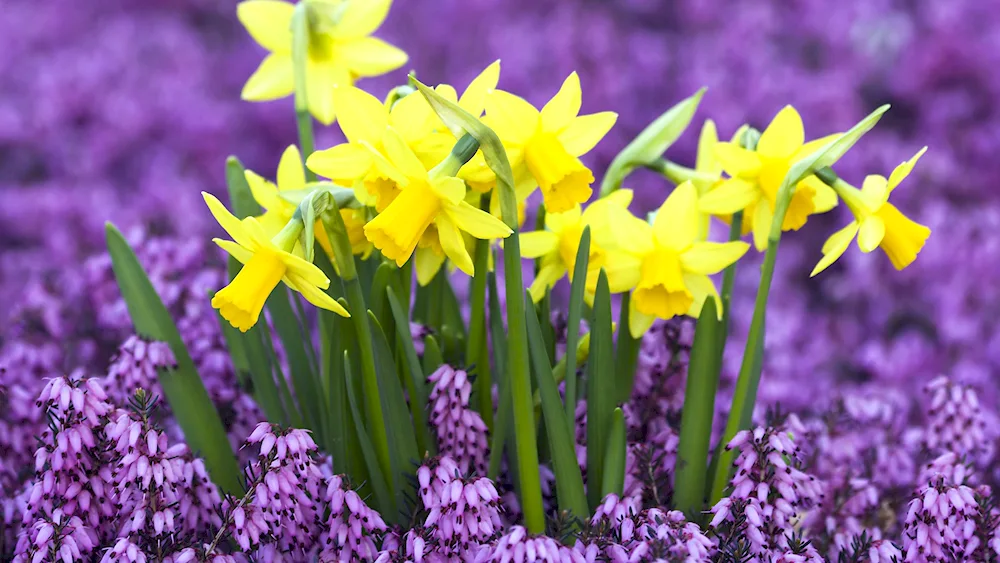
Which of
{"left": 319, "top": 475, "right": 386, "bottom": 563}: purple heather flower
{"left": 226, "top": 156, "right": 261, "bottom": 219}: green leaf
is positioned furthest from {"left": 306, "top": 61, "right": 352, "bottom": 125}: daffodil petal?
{"left": 319, "top": 475, "right": 386, "bottom": 563}: purple heather flower

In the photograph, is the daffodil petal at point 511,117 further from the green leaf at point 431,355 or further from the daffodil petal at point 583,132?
the green leaf at point 431,355

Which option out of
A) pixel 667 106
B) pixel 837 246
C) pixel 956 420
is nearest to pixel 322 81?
pixel 837 246

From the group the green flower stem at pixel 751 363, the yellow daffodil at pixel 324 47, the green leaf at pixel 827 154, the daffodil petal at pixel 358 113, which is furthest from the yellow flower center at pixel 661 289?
the yellow daffodil at pixel 324 47

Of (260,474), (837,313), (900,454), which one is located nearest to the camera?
(260,474)

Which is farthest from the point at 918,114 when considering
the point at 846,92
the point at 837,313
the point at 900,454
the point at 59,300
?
the point at 59,300

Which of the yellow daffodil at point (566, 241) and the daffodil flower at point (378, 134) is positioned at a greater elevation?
the yellow daffodil at point (566, 241)

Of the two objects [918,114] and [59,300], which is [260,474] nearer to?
[59,300]

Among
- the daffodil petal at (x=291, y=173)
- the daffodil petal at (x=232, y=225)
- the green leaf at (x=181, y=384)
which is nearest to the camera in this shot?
the daffodil petal at (x=232, y=225)
